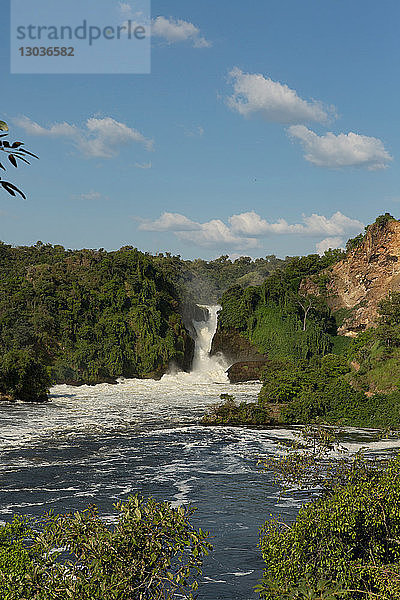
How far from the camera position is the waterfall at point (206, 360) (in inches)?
2292

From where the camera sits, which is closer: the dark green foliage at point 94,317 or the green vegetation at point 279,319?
the dark green foliage at point 94,317

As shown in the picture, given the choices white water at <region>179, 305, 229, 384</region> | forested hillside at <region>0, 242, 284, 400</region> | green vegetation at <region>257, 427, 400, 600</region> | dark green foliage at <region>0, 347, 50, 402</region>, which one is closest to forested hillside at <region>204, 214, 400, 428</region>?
white water at <region>179, 305, 229, 384</region>

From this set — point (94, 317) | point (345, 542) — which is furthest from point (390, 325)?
point (94, 317)

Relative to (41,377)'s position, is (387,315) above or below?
above

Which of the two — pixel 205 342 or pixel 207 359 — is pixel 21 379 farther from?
pixel 205 342

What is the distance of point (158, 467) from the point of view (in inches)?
869

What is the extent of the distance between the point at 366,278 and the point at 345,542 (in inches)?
2303

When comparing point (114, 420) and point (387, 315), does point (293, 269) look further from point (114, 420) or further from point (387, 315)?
point (114, 420)

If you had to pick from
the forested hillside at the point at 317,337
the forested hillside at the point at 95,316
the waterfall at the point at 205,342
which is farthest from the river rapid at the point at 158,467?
the waterfall at the point at 205,342

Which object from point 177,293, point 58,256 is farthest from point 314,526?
point 58,256

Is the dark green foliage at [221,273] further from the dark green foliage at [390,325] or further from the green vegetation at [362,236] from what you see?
the dark green foliage at [390,325]

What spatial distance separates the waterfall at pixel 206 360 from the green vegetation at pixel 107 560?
155 ft

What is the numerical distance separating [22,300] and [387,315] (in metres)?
36.0

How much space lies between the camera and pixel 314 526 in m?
9.34
